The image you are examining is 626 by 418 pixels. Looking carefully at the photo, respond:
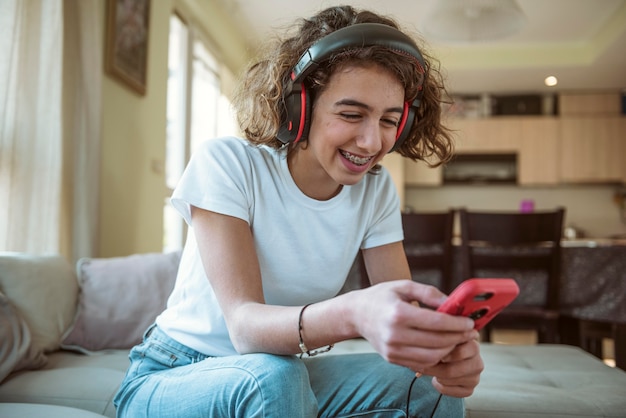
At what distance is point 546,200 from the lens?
20.8 ft

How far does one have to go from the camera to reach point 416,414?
0.97m

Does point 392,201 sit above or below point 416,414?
above

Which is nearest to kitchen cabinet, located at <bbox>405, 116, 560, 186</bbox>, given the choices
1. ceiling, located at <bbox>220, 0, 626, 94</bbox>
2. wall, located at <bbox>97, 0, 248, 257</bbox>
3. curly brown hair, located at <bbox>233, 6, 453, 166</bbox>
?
ceiling, located at <bbox>220, 0, 626, 94</bbox>

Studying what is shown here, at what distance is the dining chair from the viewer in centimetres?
241

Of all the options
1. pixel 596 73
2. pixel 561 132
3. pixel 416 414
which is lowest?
pixel 416 414

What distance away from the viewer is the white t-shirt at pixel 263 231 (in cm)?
93

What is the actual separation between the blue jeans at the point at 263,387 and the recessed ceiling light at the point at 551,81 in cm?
534

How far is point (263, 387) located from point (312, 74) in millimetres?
511

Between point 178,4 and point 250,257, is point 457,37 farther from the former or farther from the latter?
point 250,257

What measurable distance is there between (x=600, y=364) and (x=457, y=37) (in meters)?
2.57

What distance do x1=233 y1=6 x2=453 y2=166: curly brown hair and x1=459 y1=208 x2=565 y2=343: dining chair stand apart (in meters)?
1.43

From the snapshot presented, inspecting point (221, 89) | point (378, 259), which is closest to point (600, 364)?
point (378, 259)

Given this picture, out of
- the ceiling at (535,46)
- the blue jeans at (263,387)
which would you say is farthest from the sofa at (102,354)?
the ceiling at (535,46)

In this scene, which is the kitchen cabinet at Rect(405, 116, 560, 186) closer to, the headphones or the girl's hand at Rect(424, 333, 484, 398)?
the headphones
